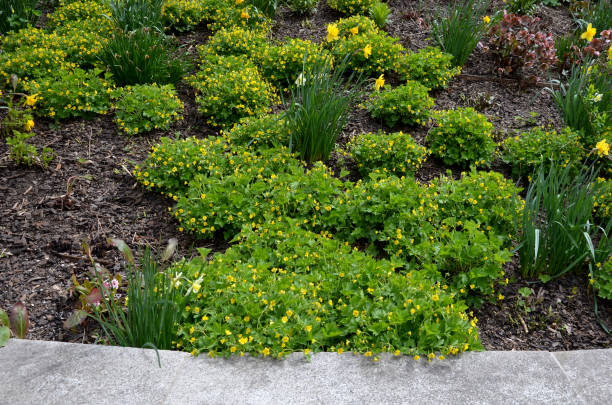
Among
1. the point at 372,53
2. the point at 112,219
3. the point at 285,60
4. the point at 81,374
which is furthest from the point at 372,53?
the point at 81,374

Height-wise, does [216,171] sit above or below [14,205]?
above

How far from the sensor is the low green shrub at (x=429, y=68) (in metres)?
4.52

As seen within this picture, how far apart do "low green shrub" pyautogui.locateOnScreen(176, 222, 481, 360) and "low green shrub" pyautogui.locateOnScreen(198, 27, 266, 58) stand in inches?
111

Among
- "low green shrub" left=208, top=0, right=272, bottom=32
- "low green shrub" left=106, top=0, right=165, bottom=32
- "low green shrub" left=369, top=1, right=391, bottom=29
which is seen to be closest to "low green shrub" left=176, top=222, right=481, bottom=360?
"low green shrub" left=106, top=0, right=165, bottom=32

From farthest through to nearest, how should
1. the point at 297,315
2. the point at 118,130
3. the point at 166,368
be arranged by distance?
1. the point at 118,130
2. the point at 297,315
3. the point at 166,368

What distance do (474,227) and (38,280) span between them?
2428mm

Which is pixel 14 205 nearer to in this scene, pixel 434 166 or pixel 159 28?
pixel 159 28

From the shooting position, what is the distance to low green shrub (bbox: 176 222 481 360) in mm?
2164

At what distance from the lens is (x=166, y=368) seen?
6.64ft

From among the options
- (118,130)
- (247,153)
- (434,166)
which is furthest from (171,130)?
(434,166)

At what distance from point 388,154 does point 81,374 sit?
238 cm

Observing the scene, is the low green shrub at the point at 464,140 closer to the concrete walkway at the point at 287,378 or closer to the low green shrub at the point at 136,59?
the concrete walkway at the point at 287,378

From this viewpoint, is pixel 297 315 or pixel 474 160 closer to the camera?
pixel 297 315

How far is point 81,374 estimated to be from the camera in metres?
1.97
